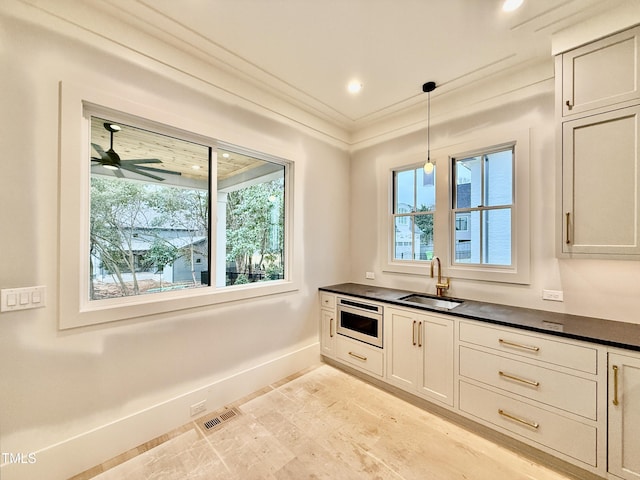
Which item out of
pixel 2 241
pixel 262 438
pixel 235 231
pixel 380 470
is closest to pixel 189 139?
pixel 235 231

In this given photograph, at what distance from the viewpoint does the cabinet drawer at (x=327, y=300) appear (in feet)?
10.4

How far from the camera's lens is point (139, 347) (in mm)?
1963

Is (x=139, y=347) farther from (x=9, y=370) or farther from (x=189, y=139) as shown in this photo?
(x=189, y=139)

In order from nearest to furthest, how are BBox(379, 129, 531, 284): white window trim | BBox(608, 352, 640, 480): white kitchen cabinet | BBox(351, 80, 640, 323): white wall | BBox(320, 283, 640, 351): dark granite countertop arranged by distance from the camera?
BBox(608, 352, 640, 480): white kitchen cabinet → BBox(320, 283, 640, 351): dark granite countertop → BBox(351, 80, 640, 323): white wall → BBox(379, 129, 531, 284): white window trim

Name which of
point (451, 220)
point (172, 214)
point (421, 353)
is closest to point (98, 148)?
→ point (172, 214)

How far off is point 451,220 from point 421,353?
1.40 metres

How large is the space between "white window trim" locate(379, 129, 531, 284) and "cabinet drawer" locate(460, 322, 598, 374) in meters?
0.68

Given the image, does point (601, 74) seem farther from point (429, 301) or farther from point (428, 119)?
point (429, 301)

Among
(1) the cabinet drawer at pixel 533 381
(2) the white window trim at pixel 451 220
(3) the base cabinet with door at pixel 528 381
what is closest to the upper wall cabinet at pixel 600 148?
(2) the white window trim at pixel 451 220

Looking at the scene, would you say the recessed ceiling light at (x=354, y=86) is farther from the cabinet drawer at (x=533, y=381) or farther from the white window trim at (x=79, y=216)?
the cabinet drawer at (x=533, y=381)

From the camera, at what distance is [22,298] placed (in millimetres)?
1533

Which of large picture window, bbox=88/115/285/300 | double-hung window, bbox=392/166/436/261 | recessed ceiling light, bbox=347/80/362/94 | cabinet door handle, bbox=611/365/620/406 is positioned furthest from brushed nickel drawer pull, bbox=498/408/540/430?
recessed ceiling light, bbox=347/80/362/94

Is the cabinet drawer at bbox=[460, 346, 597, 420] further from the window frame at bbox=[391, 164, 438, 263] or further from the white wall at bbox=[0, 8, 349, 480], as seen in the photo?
the white wall at bbox=[0, 8, 349, 480]

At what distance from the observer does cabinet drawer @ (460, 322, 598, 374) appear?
A: 1.65 m
